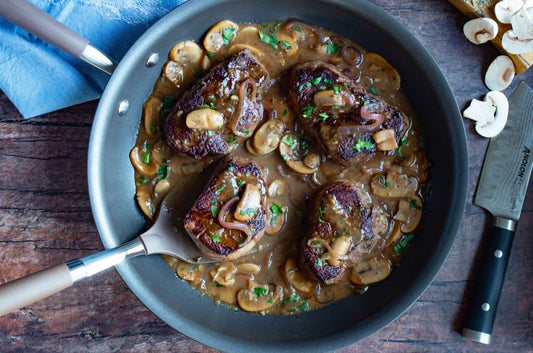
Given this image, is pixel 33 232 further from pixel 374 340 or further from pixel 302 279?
pixel 374 340

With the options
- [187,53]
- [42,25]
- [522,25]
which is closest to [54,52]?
[42,25]

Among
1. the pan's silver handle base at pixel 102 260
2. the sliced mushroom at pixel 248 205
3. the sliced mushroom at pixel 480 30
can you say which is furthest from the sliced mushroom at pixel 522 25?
the pan's silver handle base at pixel 102 260

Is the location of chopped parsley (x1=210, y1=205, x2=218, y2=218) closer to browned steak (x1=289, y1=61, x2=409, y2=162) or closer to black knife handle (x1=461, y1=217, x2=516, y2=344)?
browned steak (x1=289, y1=61, x2=409, y2=162)

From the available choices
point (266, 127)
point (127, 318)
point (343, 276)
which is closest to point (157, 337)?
point (127, 318)

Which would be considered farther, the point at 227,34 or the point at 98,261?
the point at 227,34

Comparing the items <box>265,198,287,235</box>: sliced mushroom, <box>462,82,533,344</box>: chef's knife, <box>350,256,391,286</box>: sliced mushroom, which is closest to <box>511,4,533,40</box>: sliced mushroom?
<box>462,82,533,344</box>: chef's knife

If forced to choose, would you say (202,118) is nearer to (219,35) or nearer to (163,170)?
(163,170)
